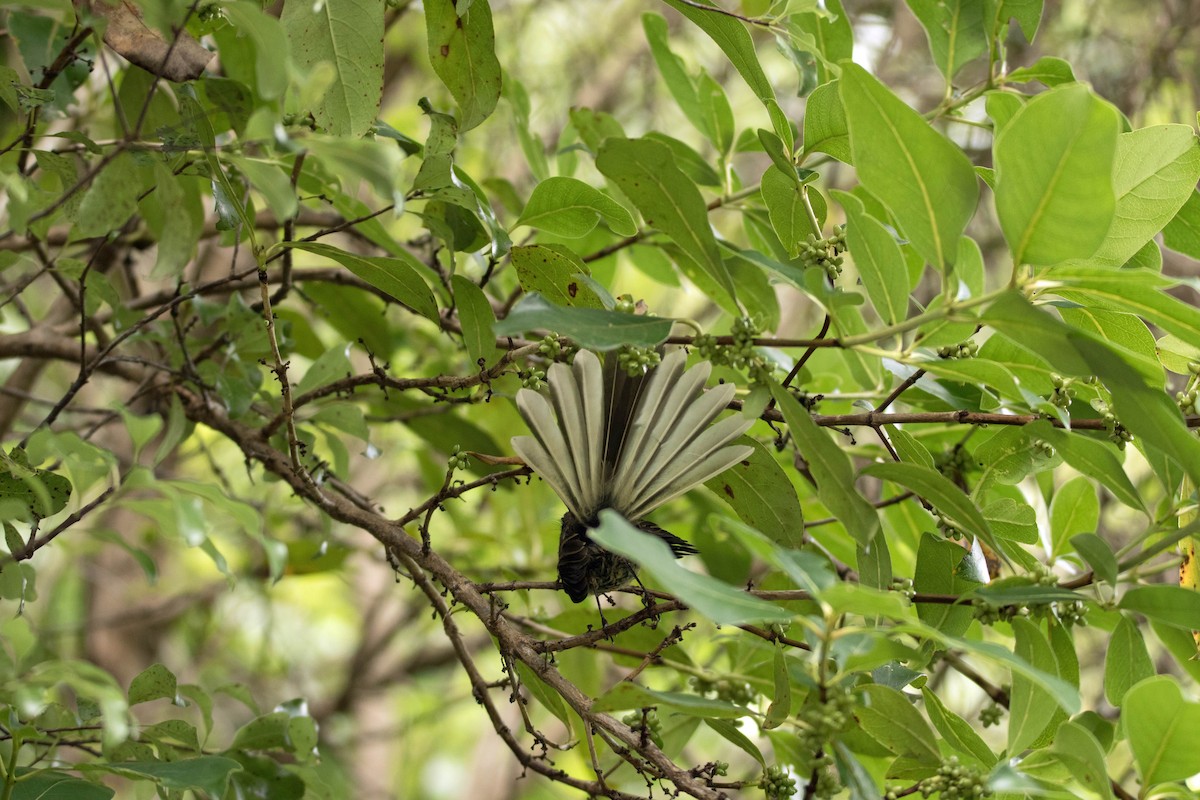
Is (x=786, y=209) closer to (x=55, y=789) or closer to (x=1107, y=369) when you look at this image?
(x=1107, y=369)

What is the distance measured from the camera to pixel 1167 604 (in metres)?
0.67

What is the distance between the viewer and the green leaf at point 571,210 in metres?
0.88

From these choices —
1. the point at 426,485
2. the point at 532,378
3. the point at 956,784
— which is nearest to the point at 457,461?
the point at 532,378

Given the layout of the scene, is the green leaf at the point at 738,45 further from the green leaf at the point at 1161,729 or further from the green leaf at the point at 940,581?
the green leaf at the point at 1161,729

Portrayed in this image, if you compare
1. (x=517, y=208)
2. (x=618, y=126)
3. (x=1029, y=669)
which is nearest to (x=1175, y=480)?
(x=1029, y=669)

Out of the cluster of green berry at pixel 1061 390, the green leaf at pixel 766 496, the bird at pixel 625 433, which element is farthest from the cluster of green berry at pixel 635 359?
the cluster of green berry at pixel 1061 390

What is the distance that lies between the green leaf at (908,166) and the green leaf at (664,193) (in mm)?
114

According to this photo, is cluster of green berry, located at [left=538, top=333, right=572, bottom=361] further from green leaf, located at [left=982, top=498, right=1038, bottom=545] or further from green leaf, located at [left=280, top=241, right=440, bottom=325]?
A: green leaf, located at [left=982, top=498, right=1038, bottom=545]

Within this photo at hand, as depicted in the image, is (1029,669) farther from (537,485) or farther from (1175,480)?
(537,485)

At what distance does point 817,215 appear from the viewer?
928mm

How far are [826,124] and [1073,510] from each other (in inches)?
16.4

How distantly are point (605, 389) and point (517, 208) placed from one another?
0.63m

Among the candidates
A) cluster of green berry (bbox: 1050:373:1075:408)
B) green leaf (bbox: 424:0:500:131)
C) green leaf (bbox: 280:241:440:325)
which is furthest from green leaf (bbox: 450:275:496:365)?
cluster of green berry (bbox: 1050:373:1075:408)

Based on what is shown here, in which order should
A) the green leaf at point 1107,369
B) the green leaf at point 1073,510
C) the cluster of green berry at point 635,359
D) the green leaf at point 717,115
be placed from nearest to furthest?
1. the green leaf at point 1107,369
2. the cluster of green berry at point 635,359
3. the green leaf at point 1073,510
4. the green leaf at point 717,115
